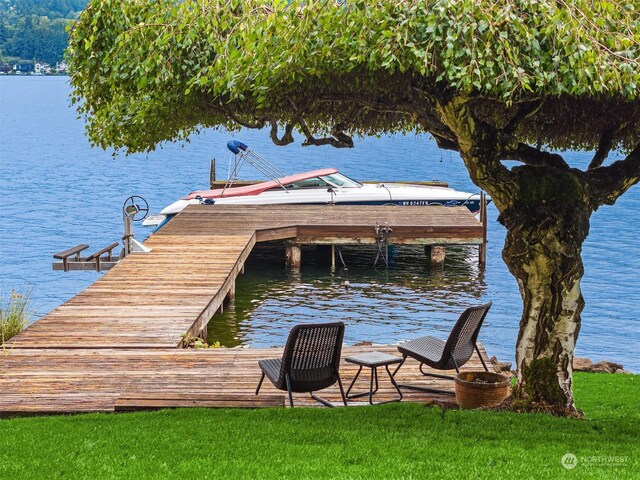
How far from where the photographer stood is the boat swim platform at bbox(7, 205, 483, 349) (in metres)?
13.1

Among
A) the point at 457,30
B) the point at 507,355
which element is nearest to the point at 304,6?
the point at 457,30

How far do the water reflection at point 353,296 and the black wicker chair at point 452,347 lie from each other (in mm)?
8602

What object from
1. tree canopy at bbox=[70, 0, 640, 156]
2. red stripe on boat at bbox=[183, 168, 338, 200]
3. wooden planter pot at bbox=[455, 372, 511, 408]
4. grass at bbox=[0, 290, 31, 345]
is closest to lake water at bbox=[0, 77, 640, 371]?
red stripe on boat at bbox=[183, 168, 338, 200]

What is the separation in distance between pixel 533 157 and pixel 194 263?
11.0 metres

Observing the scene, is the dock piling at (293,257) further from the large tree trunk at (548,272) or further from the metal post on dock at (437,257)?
the large tree trunk at (548,272)

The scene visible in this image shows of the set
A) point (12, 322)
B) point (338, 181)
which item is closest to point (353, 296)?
point (338, 181)

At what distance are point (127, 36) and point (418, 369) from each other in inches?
197

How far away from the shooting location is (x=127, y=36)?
8523 mm

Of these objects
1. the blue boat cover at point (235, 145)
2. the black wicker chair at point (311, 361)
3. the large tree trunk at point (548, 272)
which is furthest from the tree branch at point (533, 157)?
the blue boat cover at point (235, 145)

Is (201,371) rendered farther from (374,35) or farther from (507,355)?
(507,355)

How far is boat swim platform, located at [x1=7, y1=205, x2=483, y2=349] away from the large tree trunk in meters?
5.16

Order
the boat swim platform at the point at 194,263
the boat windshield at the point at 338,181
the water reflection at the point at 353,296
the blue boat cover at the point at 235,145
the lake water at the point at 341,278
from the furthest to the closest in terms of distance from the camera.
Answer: the boat windshield at the point at 338,181 < the blue boat cover at the point at 235,145 < the lake water at the point at 341,278 < the water reflection at the point at 353,296 < the boat swim platform at the point at 194,263

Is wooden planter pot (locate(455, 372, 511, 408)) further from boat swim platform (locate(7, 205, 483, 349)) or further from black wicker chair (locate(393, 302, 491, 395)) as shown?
boat swim platform (locate(7, 205, 483, 349))

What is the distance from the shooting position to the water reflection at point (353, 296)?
20.1m
